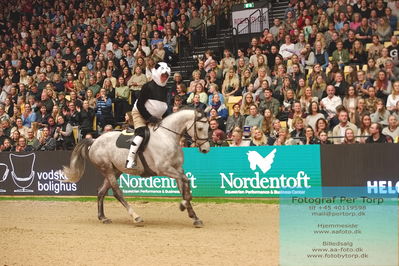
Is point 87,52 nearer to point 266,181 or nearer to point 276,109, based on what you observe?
point 276,109

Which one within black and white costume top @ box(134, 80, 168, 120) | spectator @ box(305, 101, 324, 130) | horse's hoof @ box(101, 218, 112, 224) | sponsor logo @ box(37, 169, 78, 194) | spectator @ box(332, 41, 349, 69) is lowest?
sponsor logo @ box(37, 169, 78, 194)

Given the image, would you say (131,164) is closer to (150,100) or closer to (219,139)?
(150,100)

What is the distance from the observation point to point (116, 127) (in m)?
22.2

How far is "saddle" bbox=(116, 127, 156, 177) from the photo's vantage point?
14.0 meters

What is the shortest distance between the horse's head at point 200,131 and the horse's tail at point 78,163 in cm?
297

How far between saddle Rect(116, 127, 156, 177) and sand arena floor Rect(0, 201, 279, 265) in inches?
43.8

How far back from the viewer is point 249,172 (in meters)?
17.2

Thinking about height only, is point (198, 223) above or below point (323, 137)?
below

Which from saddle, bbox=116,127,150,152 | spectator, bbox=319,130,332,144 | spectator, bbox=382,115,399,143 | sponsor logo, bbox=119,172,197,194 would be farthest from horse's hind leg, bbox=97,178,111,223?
spectator, bbox=382,115,399,143

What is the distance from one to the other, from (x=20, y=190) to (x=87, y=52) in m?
7.42

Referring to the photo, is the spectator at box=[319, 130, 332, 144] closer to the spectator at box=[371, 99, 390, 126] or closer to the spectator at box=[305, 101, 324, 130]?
the spectator at box=[305, 101, 324, 130]

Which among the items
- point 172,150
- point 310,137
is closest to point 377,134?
point 310,137

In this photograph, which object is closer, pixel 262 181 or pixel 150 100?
pixel 150 100

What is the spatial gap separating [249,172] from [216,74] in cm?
521
